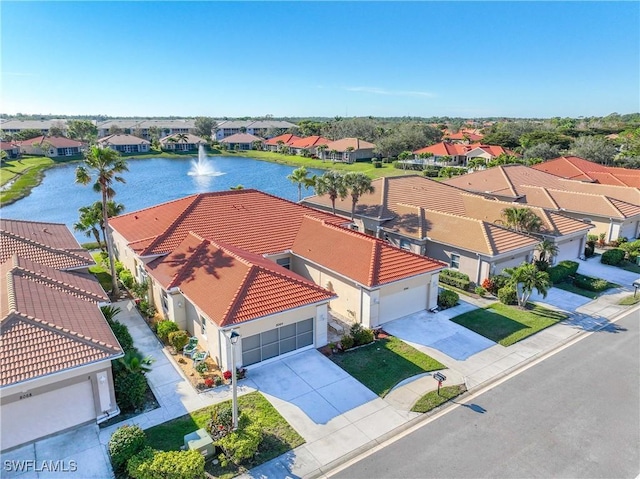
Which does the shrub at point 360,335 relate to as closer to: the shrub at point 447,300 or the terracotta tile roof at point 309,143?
the shrub at point 447,300

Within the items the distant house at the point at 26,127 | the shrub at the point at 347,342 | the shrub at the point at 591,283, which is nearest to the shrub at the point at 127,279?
the shrub at the point at 347,342

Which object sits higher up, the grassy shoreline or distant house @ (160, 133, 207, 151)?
distant house @ (160, 133, 207, 151)

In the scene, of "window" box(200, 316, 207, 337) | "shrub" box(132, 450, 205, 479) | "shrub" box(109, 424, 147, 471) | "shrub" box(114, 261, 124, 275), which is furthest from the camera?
"shrub" box(114, 261, 124, 275)

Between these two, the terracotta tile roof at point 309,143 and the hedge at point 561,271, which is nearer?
the hedge at point 561,271

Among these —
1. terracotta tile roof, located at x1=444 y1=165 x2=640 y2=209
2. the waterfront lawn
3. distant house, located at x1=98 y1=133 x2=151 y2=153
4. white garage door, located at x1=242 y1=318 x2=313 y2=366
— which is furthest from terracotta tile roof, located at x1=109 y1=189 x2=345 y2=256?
distant house, located at x1=98 y1=133 x2=151 y2=153

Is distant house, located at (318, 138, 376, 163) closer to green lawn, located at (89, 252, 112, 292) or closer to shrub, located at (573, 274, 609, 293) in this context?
green lawn, located at (89, 252, 112, 292)
